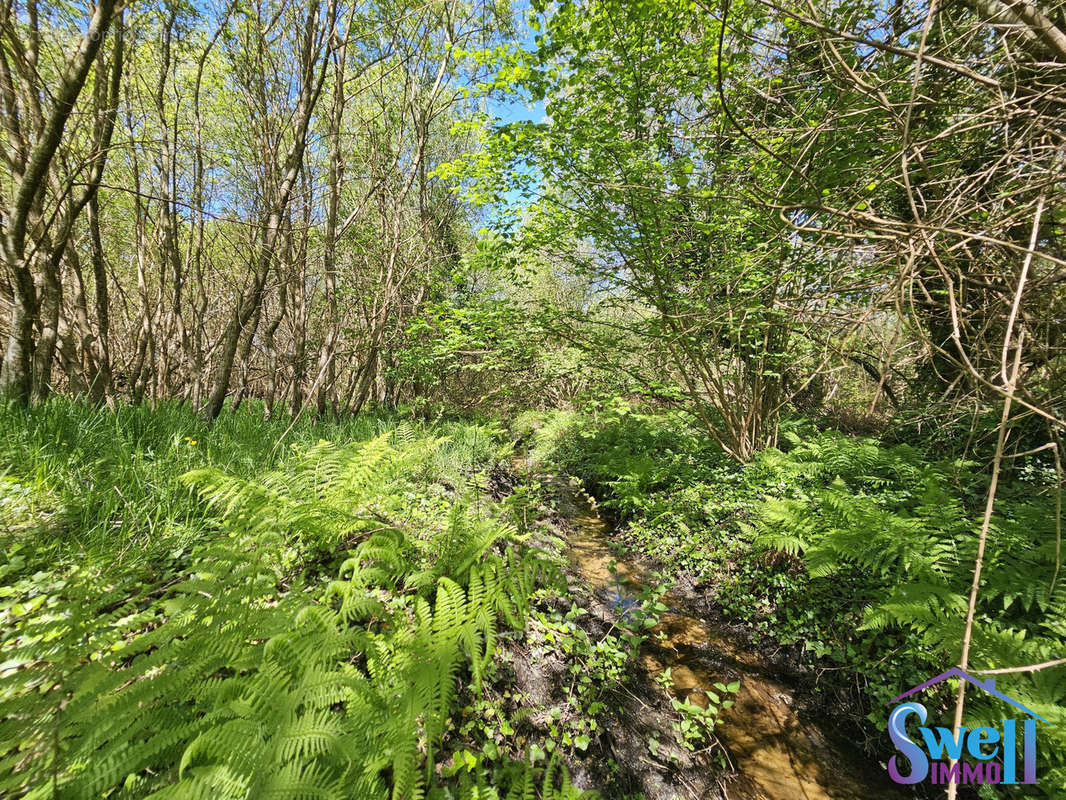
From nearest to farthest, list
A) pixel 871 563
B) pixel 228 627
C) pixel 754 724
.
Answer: pixel 228 627, pixel 754 724, pixel 871 563

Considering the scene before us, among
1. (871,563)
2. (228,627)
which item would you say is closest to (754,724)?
(871,563)

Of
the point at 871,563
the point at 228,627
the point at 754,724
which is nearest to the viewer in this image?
the point at 228,627

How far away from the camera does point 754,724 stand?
7.72ft

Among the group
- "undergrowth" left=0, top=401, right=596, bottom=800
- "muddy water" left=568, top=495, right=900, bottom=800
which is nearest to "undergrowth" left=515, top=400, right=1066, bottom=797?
"muddy water" left=568, top=495, right=900, bottom=800

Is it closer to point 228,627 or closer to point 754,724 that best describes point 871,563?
point 754,724

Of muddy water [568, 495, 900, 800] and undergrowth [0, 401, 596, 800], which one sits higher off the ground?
undergrowth [0, 401, 596, 800]

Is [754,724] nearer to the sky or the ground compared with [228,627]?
nearer to the ground

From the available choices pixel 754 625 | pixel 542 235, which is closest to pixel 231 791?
pixel 754 625

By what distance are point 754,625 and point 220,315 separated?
33.5 ft

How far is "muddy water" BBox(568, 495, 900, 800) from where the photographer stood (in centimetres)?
205

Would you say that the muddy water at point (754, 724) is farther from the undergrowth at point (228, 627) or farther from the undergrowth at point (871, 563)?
the undergrowth at point (228, 627)

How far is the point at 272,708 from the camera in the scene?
1194 millimetres

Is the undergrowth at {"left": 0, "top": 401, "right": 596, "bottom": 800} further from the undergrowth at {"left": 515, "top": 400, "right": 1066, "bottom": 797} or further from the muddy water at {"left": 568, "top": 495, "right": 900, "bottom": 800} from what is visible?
Result: the undergrowth at {"left": 515, "top": 400, "right": 1066, "bottom": 797}

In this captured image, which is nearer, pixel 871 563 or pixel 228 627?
pixel 228 627
